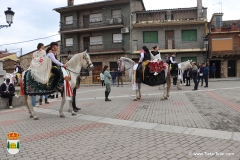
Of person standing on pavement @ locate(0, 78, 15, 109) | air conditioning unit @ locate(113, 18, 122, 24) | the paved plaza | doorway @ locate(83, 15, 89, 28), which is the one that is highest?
doorway @ locate(83, 15, 89, 28)

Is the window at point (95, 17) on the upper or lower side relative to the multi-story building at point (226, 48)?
upper

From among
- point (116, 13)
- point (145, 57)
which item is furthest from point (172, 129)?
point (116, 13)

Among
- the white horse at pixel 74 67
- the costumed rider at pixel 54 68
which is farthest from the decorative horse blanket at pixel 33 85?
the white horse at pixel 74 67

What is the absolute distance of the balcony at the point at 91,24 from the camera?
30.4 meters

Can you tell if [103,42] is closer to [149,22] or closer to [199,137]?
[149,22]

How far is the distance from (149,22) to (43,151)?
2692cm

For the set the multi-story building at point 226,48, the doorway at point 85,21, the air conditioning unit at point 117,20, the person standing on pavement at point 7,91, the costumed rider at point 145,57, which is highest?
the doorway at point 85,21

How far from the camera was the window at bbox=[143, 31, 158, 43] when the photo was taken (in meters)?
29.6

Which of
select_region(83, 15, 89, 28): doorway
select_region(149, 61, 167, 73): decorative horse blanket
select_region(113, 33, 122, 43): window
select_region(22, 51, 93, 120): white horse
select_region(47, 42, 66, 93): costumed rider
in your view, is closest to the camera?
select_region(47, 42, 66, 93): costumed rider

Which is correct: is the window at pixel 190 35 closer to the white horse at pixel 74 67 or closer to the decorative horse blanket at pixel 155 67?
the decorative horse blanket at pixel 155 67

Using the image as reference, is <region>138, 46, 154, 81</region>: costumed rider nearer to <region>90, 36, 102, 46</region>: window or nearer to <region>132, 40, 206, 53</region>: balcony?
<region>132, 40, 206, 53</region>: balcony

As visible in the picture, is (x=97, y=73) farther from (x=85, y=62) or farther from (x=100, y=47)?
(x=85, y=62)

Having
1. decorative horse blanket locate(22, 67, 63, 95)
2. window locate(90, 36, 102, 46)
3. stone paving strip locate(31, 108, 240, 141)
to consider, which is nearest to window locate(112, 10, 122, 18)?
window locate(90, 36, 102, 46)

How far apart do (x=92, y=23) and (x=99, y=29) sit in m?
2.04
